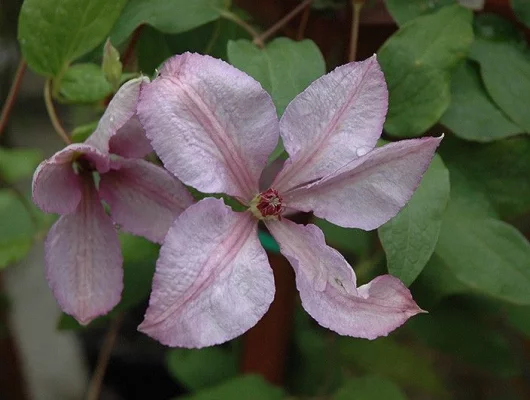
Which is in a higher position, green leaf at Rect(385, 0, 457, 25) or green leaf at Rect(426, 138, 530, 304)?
green leaf at Rect(385, 0, 457, 25)

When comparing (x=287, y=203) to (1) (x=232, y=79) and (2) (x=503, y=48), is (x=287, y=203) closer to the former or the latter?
(1) (x=232, y=79)

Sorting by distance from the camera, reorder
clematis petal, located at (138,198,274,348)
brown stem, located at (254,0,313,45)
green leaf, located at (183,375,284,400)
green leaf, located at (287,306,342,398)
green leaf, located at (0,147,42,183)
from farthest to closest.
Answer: green leaf, located at (0,147,42,183) < green leaf, located at (287,306,342,398) < green leaf, located at (183,375,284,400) < brown stem, located at (254,0,313,45) < clematis petal, located at (138,198,274,348)

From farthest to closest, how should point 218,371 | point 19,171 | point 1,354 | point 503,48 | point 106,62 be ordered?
point 1,354 → point 19,171 → point 218,371 → point 503,48 → point 106,62

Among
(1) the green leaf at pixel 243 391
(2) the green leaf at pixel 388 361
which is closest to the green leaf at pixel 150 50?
(1) the green leaf at pixel 243 391

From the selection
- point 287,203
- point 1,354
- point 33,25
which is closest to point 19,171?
point 1,354

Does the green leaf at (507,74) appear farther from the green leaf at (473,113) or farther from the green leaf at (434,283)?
the green leaf at (434,283)

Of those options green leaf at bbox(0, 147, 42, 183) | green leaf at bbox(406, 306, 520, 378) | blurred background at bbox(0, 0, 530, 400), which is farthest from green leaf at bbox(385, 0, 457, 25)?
green leaf at bbox(0, 147, 42, 183)

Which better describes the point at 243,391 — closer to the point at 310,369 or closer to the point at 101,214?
the point at 310,369

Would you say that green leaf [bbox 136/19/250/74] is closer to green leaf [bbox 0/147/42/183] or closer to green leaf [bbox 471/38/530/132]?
green leaf [bbox 471/38/530/132]
